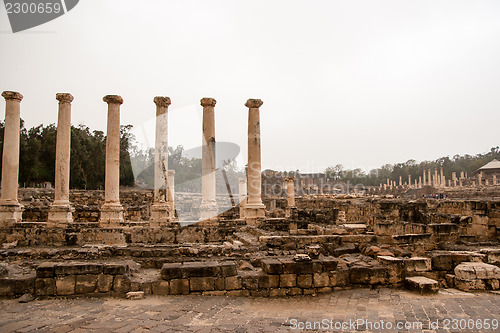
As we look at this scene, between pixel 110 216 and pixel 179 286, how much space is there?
913cm

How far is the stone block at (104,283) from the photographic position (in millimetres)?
6656

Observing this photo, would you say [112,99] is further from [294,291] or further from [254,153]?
[294,291]

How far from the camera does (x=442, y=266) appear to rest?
24.7ft

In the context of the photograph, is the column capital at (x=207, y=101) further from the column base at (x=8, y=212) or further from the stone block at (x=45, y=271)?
the stone block at (x=45, y=271)

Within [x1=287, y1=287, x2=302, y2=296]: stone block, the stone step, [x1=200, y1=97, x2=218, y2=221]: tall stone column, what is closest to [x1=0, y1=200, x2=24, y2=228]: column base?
[x1=200, y1=97, x2=218, y2=221]: tall stone column

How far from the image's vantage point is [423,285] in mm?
6578

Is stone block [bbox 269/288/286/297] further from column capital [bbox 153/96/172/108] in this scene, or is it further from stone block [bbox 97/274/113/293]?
column capital [bbox 153/96/172/108]

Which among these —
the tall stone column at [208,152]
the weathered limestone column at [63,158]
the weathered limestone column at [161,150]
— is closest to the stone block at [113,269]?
the weathered limestone column at [161,150]

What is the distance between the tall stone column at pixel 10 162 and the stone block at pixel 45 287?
1031 cm

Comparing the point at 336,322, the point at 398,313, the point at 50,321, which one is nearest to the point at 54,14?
the point at 50,321

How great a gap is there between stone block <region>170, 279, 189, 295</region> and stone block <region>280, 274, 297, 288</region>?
1836 millimetres

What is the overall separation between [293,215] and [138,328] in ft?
44.9

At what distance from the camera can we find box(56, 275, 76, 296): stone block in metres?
6.56

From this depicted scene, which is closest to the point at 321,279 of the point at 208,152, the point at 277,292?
the point at 277,292
